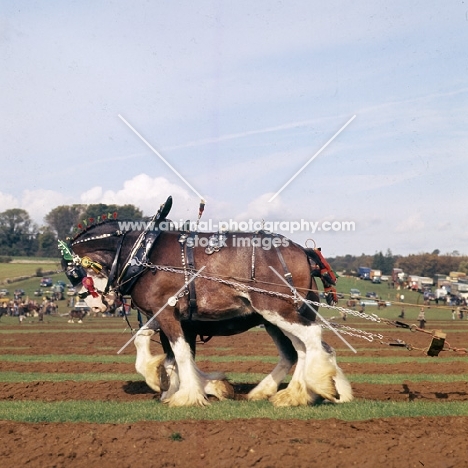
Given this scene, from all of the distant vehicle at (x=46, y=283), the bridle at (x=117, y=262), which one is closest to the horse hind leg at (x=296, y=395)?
the bridle at (x=117, y=262)

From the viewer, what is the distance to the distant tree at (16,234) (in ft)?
364

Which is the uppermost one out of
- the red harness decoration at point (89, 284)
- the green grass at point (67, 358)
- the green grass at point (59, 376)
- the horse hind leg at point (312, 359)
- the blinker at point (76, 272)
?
the blinker at point (76, 272)

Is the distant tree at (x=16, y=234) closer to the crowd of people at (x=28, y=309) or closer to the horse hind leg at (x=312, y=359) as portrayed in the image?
the crowd of people at (x=28, y=309)

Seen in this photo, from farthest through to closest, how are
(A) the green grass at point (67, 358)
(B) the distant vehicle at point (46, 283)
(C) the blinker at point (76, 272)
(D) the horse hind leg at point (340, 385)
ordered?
(B) the distant vehicle at point (46, 283) < (A) the green grass at point (67, 358) < (C) the blinker at point (76, 272) < (D) the horse hind leg at point (340, 385)

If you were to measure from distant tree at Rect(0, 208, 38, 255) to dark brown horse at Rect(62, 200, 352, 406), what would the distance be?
98.9 metres

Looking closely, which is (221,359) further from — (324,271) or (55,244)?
(55,244)

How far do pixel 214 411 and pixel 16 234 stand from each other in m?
108

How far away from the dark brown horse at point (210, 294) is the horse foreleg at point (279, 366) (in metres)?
0.02

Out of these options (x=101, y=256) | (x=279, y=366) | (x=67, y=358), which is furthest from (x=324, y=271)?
(x=67, y=358)

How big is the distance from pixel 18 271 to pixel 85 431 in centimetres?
8770

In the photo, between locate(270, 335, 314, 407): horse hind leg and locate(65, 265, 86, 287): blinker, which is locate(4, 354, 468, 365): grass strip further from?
locate(270, 335, 314, 407): horse hind leg

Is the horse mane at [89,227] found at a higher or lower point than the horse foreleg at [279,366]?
higher

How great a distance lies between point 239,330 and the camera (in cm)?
1286

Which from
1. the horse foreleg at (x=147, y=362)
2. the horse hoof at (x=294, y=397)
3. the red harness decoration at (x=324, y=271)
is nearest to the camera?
the horse hoof at (x=294, y=397)
